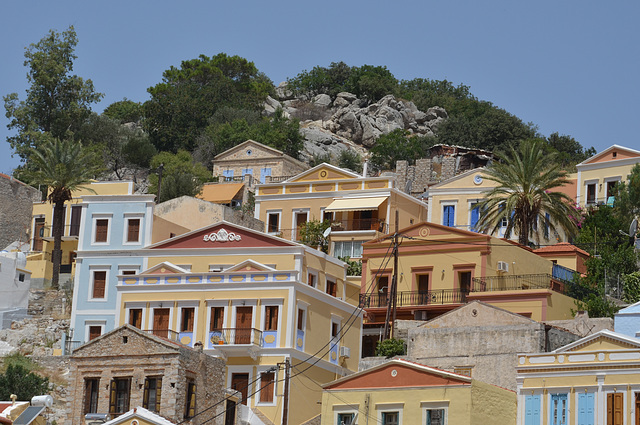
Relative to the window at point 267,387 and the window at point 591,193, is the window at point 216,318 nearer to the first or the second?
the window at point 267,387

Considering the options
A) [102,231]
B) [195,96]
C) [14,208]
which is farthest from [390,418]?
[195,96]

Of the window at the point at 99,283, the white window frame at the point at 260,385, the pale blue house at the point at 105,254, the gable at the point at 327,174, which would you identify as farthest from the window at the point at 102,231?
the white window frame at the point at 260,385

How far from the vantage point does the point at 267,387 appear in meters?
60.6

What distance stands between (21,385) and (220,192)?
44740mm

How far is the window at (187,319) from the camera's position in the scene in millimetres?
63844

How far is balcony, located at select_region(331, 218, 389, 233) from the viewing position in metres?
82.9

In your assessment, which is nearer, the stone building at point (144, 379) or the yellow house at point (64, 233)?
the stone building at point (144, 379)

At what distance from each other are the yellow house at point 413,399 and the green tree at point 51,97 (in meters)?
73.0

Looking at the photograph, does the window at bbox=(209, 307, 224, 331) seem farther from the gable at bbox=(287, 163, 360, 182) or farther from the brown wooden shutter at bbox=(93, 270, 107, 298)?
the gable at bbox=(287, 163, 360, 182)

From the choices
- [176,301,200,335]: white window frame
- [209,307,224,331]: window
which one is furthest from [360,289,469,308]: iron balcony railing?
[176,301,200,335]: white window frame

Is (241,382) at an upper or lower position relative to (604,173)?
lower

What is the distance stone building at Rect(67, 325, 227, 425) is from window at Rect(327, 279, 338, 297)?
1672 centimetres

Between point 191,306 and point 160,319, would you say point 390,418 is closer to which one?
point 191,306

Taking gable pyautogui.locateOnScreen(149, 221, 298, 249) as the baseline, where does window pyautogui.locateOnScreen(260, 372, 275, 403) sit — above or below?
below
